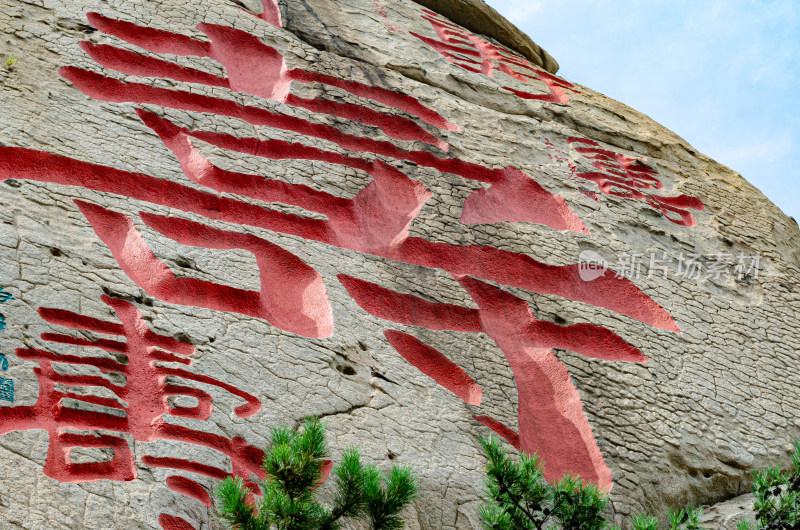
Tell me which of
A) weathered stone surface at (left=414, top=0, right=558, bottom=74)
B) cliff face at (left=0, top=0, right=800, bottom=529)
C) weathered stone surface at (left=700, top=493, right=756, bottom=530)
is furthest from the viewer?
weathered stone surface at (left=414, top=0, right=558, bottom=74)

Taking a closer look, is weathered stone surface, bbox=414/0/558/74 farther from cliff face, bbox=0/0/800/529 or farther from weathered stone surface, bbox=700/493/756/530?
weathered stone surface, bbox=700/493/756/530

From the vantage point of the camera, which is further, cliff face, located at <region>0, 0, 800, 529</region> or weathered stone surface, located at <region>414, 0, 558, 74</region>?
weathered stone surface, located at <region>414, 0, 558, 74</region>

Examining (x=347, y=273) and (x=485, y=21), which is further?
(x=485, y=21)

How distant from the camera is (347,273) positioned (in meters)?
3.35

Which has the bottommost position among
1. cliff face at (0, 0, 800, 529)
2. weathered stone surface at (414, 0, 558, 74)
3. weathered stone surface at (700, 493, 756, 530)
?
weathered stone surface at (700, 493, 756, 530)

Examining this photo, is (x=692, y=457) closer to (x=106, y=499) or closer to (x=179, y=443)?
(x=179, y=443)

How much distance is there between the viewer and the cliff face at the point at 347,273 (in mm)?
2523

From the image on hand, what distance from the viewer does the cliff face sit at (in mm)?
2523

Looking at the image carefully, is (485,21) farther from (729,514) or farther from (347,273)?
(729,514)

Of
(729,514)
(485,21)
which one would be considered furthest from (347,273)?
(485,21)

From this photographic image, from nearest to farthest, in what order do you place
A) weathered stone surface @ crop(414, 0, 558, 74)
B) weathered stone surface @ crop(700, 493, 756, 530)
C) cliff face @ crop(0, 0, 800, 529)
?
cliff face @ crop(0, 0, 800, 529) < weathered stone surface @ crop(700, 493, 756, 530) < weathered stone surface @ crop(414, 0, 558, 74)

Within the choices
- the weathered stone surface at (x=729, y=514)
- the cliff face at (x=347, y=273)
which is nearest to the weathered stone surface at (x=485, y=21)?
the cliff face at (x=347, y=273)

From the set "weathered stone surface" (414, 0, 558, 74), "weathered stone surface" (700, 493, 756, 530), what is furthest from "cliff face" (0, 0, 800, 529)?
"weathered stone surface" (414, 0, 558, 74)

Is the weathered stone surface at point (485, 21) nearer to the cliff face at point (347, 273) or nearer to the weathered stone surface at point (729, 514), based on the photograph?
the cliff face at point (347, 273)
